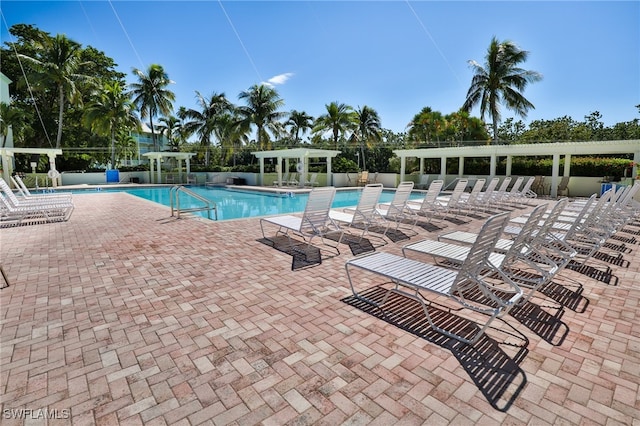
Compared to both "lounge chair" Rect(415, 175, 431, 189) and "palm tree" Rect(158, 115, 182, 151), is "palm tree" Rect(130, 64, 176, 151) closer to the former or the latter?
"palm tree" Rect(158, 115, 182, 151)

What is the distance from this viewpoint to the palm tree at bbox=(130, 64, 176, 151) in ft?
96.7

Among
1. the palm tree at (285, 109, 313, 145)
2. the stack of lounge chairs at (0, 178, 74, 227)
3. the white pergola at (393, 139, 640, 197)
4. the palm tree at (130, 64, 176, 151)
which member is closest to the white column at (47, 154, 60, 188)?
the palm tree at (130, 64, 176, 151)

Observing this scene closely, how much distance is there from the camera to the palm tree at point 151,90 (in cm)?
2947

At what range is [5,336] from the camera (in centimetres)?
296

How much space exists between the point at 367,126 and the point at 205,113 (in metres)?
14.8

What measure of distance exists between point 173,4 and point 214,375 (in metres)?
10.8

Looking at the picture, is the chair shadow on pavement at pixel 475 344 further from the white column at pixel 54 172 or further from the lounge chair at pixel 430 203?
the white column at pixel 54 172

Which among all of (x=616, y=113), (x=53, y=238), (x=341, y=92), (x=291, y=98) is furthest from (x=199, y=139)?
(x=616, y=113)

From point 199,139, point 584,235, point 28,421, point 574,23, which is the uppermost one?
point 574,23

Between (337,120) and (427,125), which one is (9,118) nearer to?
(337,120)

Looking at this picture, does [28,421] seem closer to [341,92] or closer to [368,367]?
[368,367]

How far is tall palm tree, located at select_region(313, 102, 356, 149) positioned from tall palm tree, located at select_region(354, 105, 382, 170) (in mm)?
1469

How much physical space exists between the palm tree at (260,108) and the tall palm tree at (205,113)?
4.90 m

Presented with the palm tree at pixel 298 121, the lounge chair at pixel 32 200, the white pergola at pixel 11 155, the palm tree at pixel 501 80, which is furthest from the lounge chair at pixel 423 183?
the white pergola at pixel 11 155
